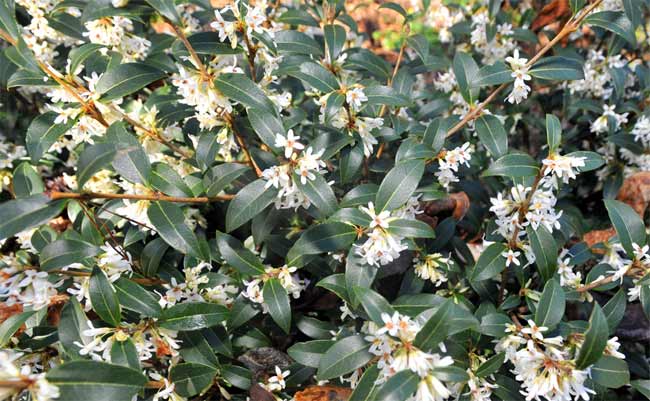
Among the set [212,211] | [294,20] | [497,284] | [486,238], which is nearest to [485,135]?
[486,238]

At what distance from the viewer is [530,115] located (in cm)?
406

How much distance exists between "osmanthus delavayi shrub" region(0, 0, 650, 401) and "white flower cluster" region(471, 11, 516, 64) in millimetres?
983

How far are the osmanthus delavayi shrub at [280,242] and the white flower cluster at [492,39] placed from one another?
3.22 feet

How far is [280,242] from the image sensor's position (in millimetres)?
2574

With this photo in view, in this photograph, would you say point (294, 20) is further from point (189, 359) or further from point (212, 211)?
point (189, 359)

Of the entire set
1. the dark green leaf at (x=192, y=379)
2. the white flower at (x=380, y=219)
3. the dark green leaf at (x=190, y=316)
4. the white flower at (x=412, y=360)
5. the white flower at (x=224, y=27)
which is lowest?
the dark green leaf at (x=192, y=379)

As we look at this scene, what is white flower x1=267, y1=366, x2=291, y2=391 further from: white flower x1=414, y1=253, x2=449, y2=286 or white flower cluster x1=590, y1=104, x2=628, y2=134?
white flower cluster x1=590, y1=104, x2=628, y2=134

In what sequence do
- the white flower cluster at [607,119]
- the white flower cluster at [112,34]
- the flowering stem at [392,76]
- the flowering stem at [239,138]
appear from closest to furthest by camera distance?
1. the flowering stem at [239,138]
2. the white flower cluster at [112,34]
3. the flowering stem at [392,76]
4. the white flower cluster at [607,119]

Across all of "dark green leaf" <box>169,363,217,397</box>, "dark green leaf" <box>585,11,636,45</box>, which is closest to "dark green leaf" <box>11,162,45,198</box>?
"dark green leaf" <box>169,363,217,397</box>

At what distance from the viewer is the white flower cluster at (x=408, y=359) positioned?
1641 mm

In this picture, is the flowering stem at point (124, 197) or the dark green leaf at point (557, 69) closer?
the flowering stem at point (124, 197)

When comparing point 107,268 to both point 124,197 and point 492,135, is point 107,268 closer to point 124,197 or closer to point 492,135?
point 124,197

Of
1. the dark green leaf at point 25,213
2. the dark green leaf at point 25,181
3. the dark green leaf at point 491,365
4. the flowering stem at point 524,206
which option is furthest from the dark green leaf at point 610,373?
the dark green leaf at point 25,181

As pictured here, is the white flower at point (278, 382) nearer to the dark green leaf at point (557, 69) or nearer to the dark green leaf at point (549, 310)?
the dark green leaf at point (549, 310)
